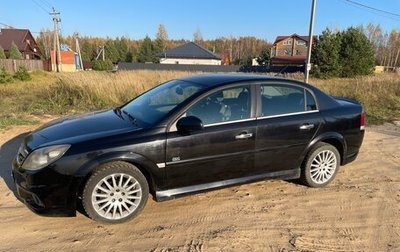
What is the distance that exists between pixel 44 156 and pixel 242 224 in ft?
7.35

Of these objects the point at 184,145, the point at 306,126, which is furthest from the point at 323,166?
the point at 184,145

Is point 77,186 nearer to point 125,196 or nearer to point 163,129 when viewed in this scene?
point 125,196

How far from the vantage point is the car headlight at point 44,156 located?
364 cm

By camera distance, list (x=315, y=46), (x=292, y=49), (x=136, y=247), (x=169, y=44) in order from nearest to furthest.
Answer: (x=136, y=247)
(x=315, y=46)
(x=292, y=49)
(x=169, y=44)

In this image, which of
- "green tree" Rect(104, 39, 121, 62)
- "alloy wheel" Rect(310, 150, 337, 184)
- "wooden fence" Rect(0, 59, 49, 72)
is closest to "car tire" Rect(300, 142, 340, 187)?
"alloy wheel" Rect(310, 150, 337, 184)

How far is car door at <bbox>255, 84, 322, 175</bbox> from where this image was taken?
178 inches

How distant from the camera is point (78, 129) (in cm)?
408

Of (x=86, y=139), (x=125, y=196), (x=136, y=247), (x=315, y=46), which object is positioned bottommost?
(x=136, y=247)

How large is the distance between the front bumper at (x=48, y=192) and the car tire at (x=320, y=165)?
3.10 m

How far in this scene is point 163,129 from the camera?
396 cm

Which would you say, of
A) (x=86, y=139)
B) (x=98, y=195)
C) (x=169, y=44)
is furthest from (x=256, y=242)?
(x=169, y=44)

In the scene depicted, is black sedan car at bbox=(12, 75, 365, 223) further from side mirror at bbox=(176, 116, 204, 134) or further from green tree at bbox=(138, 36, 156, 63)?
green tree at bbox=(138, 36, 156, 63)

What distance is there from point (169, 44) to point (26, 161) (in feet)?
434

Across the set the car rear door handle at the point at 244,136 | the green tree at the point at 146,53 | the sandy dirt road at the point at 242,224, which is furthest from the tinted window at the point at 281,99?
the green tree at the point at 146,53
